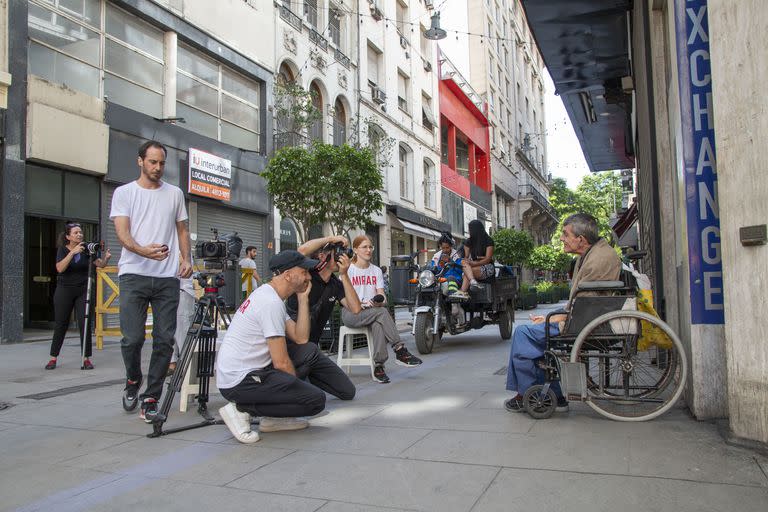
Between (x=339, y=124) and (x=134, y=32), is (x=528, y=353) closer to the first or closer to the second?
(x=134, y=32)

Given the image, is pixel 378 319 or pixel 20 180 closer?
pixel 378 319

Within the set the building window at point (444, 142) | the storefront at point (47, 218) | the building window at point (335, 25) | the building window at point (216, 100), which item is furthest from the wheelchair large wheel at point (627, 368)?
the building window at point (444, 142)

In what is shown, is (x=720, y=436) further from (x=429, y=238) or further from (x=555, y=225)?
(x=555, y=225)

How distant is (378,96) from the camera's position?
958 inches

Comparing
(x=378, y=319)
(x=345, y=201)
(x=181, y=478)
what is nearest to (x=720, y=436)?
(x=181, y=478)

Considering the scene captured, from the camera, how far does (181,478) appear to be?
125 inches

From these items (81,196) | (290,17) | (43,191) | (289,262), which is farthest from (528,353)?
(290,17)

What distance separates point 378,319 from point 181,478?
10.9ft

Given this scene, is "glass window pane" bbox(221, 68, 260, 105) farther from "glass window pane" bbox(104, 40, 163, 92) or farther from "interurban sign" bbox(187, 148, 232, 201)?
"glass window pane" bbox(104, 40, 163, 92)

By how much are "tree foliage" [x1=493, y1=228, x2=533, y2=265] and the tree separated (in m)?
15.8

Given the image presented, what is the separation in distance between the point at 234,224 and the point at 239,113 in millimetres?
3152

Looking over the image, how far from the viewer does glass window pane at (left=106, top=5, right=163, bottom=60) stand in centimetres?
1307

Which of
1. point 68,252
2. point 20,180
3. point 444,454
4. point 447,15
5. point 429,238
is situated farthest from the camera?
point 447,15

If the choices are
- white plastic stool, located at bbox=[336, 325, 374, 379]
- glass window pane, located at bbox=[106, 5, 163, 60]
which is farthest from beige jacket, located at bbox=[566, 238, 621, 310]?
glass window pane, located at bbox=[106, 5, 163, 60]
